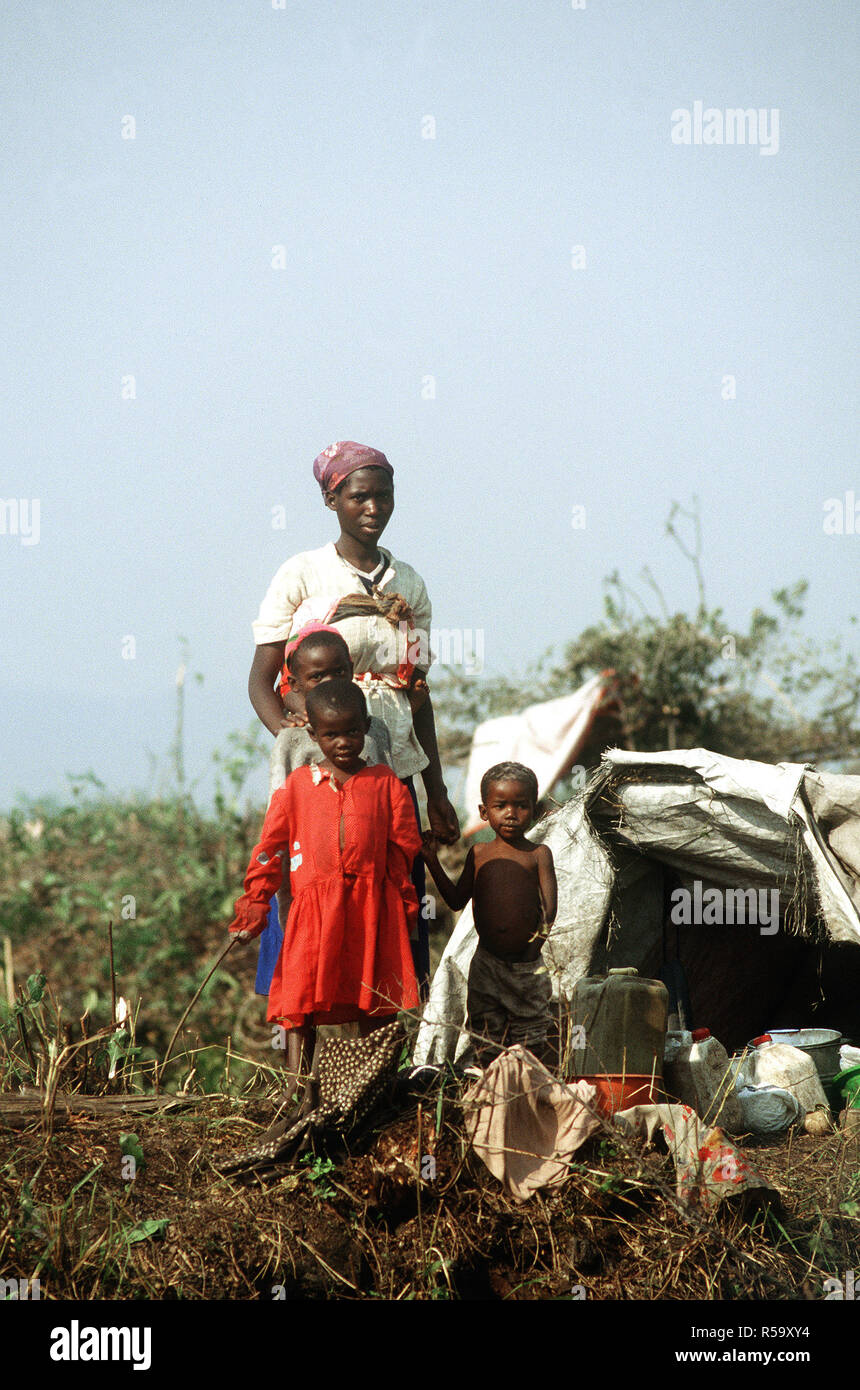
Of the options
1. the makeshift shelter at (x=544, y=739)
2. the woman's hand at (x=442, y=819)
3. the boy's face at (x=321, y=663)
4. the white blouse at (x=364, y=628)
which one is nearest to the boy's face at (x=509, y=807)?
the woman's hand at (x=442, y=819)

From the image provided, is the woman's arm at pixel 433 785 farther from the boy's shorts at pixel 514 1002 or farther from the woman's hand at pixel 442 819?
the boy's shorts at pixel 514 1002

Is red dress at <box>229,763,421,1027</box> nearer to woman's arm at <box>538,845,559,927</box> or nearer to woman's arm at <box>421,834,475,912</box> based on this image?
woman's arm at <box>421,834,475,912</box>

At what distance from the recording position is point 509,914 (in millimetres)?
4176

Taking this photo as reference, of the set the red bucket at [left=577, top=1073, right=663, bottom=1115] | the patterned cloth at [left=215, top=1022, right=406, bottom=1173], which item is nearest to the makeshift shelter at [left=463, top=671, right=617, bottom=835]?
the red bucket at [left=577, top=1073, right=663, bottom=1115]

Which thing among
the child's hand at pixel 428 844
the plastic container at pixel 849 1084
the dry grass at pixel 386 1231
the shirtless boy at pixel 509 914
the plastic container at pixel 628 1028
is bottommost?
the plastic container at pixel 849 1084

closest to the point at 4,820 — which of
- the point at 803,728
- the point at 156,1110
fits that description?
the point at 803,728

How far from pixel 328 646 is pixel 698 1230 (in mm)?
2008

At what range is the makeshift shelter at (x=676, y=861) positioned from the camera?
4965mm

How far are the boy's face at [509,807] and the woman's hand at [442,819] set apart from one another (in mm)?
113

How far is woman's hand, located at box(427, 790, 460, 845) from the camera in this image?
165 inches

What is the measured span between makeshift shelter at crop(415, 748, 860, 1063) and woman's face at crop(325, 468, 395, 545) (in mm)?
1580

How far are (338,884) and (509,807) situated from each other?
2.58ft

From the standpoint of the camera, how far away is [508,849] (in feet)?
14.0
